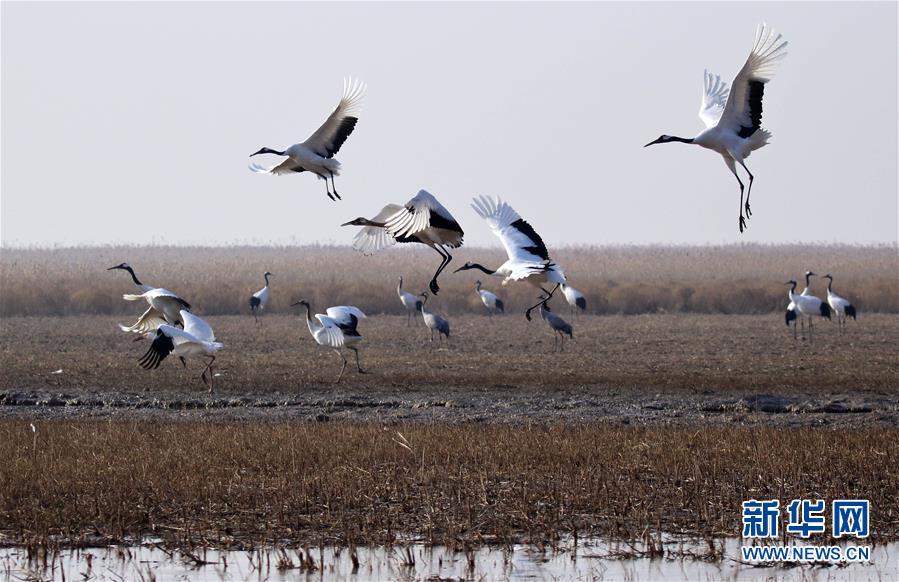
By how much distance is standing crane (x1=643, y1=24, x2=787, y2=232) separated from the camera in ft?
36.9

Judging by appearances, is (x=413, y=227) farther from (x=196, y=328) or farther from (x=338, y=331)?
(x=338, y=331)

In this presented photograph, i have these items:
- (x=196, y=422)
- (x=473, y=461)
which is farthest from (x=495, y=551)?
(x=196, y=422)

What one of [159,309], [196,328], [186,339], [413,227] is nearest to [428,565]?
[413,227]

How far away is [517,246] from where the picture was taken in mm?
13391

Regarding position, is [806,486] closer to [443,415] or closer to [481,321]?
[443,415]

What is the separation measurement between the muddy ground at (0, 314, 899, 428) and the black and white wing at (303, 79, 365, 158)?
269 cm

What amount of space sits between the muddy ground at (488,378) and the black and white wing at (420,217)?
2.60 metres

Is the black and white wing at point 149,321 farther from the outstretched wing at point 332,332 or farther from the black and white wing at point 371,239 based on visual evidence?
the black and white wing at point 371,239

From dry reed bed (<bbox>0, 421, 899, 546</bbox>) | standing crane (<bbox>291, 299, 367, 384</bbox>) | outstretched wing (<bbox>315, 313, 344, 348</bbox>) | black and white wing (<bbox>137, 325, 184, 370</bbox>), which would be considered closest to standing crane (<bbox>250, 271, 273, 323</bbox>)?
standing crane (<bbox>291, 299, 367, 384</bbox>)

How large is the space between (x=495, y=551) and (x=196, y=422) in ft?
18.6

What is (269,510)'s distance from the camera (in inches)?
341

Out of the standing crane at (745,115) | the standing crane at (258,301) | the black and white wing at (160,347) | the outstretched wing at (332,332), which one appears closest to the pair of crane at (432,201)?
the standing crane at (745,115)

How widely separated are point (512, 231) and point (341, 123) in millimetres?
2061

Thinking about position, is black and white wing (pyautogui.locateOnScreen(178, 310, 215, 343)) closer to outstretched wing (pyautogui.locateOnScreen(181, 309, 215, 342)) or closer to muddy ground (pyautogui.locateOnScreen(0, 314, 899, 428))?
outstretched wing (pyautogui.locateOnScreen(181, 309, 215, 342))
